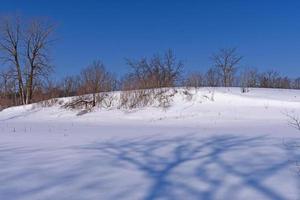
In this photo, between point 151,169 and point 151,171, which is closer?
point 151,171

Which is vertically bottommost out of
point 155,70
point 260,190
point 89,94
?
point 260,190

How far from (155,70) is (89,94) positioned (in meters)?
26.4

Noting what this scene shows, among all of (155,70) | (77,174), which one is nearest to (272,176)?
(77,174)

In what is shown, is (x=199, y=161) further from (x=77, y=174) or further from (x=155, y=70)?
(x=155, y=70)

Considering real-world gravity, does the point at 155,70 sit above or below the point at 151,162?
above

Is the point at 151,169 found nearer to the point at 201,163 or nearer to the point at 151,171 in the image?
the point at 151,171

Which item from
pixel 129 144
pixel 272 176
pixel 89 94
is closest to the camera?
pixel 272 176

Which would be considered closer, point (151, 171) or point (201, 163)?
point (151, 171)

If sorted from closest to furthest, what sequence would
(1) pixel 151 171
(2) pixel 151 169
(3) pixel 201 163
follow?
(1) pixel 151 171, (2) pixel 151 169, (3) pixel 201 163

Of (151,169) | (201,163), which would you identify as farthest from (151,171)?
(201,163)

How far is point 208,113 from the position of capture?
599 inches

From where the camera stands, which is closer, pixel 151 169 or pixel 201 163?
pixel 151 169

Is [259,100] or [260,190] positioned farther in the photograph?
[259,100]

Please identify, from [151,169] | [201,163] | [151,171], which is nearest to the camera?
[151,171]
